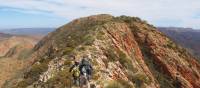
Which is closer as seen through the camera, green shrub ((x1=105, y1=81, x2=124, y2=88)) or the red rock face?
green shrub ((x1=105, y1=81, x2=124, y2=88))

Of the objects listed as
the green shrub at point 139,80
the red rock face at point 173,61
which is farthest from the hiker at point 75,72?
the red rock face at point 173,61

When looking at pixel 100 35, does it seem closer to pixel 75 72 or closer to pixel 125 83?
pixel 125 83

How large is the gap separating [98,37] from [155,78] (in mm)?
10010

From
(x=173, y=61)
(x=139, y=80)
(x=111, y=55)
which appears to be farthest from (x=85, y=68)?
(x=173, y=61)

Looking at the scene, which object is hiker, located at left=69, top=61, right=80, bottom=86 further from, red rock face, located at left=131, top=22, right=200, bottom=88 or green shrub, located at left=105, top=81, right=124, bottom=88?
red rock face, located at left=131, top=22, right=200, bottom=88

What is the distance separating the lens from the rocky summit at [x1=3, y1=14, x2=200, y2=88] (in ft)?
111

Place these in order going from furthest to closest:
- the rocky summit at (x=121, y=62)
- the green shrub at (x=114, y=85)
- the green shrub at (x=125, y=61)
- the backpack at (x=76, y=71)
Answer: the green shrub at (x=125, y=61) → the rocky summit at (x=121, y=62) → the backpack at (x=76, y=71) → the green shrub at (x=114, y=85)

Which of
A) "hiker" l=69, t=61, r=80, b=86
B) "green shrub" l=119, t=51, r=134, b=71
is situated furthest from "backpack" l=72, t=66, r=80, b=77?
"green shrub" l=119, t=51, r=134, b=71

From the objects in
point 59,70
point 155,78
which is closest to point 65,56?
point 59,70

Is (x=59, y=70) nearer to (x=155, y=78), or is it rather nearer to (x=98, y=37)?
(x=98, y=37)

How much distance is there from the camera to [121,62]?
130ft

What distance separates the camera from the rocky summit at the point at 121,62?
111 ft

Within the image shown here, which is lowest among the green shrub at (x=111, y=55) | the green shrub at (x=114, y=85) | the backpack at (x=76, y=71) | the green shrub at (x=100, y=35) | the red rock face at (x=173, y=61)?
the red rock face at (x=173, y=61)

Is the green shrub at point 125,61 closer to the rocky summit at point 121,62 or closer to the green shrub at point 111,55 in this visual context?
the rocky summit at point 121,62
